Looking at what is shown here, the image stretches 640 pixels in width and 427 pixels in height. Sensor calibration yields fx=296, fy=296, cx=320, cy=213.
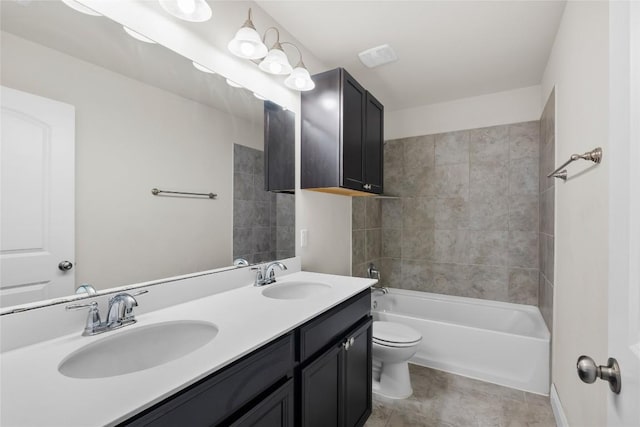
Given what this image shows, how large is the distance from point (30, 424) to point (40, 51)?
39.6 inches

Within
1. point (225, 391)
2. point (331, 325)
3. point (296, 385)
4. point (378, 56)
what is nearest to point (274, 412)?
point (296, 385)

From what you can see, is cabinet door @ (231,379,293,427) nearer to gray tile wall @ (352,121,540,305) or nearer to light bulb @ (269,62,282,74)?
light bulb @ (269,62,282,74)

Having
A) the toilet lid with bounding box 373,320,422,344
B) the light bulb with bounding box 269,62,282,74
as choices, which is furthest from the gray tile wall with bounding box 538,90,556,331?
A: the light bulb with bounding box 269,62,282,74

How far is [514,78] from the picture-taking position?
2.58m

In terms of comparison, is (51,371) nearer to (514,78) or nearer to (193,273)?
(193,273)

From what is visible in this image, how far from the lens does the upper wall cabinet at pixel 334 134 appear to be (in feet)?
6.22

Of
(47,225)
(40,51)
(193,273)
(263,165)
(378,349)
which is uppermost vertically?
(40,51)

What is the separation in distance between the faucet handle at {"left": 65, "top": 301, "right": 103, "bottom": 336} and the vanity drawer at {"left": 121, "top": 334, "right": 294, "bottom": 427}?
480mm

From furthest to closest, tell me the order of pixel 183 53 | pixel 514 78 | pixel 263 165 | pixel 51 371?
1. pixel 514 78
2. pixel 263 165
3. pixel 183 53
4. pixel 51 371

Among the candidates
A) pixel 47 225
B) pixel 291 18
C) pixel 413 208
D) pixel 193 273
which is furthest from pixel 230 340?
pixel 413 208

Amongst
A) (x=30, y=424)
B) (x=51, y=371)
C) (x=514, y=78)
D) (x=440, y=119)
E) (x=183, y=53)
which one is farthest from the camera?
(x=440, y=119)

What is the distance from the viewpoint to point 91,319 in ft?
3.19

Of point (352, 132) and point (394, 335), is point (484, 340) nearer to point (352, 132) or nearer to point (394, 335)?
point (394, 335)

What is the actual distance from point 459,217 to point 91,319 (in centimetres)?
305
